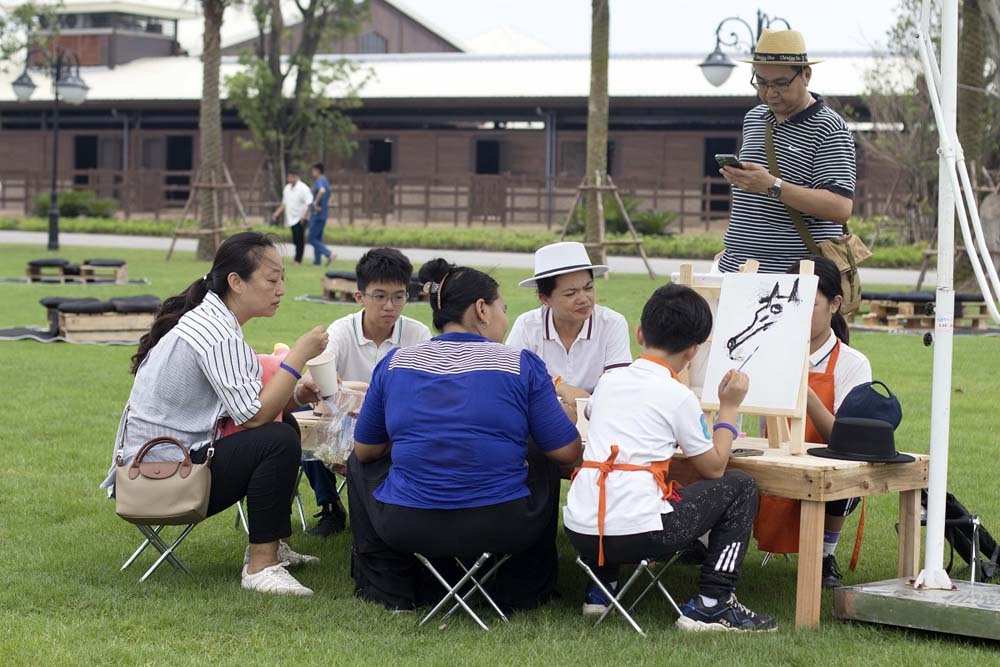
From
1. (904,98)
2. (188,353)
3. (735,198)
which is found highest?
(904,98)

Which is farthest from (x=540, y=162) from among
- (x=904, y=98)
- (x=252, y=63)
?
(x=904, y=98)

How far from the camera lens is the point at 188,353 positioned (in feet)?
17.7

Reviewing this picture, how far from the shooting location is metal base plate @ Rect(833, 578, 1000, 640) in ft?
15.6

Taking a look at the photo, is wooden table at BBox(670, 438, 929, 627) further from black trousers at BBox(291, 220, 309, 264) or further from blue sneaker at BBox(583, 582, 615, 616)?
black trousers at BBox(291, 220, 309, 264)

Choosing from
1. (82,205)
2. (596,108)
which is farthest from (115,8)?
(596,108)

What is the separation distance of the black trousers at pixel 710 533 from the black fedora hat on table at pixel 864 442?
418 mm

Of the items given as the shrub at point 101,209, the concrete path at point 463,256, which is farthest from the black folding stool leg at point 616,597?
the shrub at point 101,209

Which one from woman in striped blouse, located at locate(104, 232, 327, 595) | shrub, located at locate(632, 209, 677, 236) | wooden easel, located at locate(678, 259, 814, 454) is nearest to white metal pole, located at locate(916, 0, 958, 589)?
wooden easel, located at locate(678, 259, 814, 454)

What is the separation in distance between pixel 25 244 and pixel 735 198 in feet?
89.5

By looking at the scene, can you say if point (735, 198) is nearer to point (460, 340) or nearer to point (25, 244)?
point (460, 340)

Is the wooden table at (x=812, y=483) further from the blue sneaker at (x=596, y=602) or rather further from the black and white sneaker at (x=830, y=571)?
the black and white sneaker at (x=830, y=571)

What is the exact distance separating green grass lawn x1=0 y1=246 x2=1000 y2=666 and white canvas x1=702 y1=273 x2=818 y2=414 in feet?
2.72

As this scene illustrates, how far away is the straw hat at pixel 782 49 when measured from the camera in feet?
19.1

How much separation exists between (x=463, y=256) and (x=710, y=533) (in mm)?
24483
